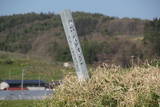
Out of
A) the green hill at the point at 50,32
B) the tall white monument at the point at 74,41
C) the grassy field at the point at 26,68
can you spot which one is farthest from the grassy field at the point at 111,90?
the green hill at the point at 50,32

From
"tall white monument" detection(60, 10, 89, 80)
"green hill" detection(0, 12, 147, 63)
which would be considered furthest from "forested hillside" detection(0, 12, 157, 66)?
"tall white monument" detection(60, 10, 89, 80)

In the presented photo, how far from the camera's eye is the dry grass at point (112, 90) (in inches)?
A: 291

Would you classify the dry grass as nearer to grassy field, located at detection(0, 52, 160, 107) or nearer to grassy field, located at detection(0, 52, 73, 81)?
grassy field, located at detection(0, 52, 160, 107)

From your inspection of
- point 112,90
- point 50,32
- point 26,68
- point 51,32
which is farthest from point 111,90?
point 50,32

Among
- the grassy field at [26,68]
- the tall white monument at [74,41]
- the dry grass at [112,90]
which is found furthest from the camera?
the grassy field at [26,68]

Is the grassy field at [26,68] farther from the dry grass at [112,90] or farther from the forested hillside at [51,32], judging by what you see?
the dry grass at [112,90]

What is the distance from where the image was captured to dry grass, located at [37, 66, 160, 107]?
7.39m

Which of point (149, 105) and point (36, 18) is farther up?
point (36, 18)

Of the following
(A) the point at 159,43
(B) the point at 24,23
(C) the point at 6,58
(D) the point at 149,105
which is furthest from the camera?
(B) the point at 24,23

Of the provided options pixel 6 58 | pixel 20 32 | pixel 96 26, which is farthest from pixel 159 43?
pixel 20 32

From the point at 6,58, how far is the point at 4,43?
3200 cm

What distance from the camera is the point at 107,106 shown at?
746 centimetres

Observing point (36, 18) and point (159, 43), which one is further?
point (36, 18)

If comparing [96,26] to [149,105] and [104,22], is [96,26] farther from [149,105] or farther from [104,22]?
[149,105]
